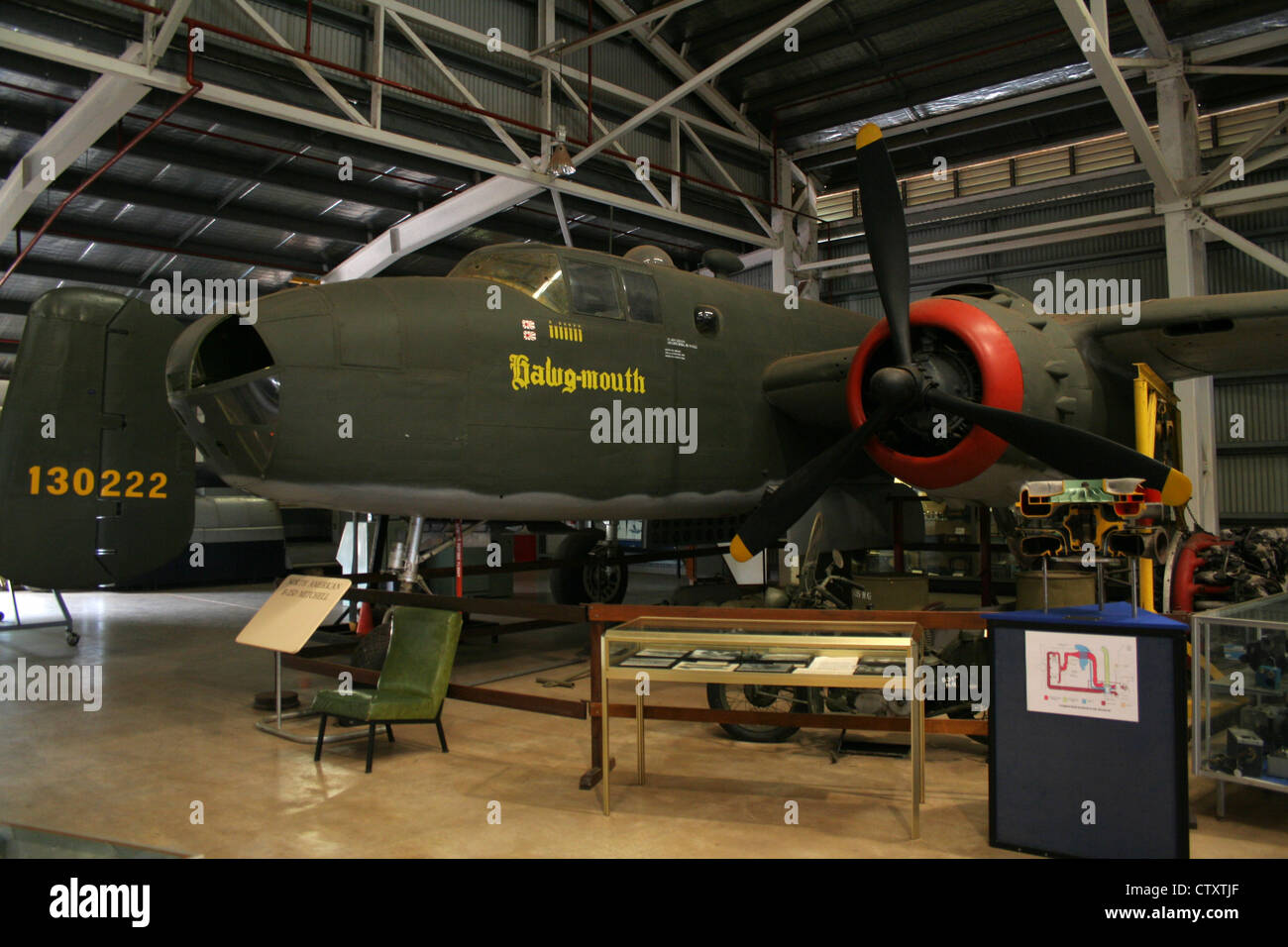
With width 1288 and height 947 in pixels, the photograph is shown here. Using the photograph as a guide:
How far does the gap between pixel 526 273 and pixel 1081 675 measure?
5214 millimetres

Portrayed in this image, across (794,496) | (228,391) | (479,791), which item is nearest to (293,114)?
(228,391)

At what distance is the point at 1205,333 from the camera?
705 centimetres

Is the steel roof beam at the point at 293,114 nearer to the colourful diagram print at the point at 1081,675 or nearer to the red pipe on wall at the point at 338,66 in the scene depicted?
the red pipe on wall at the point at 338,66

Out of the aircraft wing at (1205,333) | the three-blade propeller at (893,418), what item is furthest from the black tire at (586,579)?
the aircraft wing at (1205,333)

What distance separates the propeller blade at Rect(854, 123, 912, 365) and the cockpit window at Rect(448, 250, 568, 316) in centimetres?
260

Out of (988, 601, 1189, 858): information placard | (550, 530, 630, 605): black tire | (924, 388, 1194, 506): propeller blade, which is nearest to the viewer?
(988, 601, 1189, 858): information placard

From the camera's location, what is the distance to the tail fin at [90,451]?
8359 mm

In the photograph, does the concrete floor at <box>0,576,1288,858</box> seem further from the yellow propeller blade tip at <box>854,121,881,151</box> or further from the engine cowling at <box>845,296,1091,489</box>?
the yellow propeller blade tip at <box>854,121,881,151</box>

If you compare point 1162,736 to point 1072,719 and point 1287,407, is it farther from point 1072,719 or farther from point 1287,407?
point 1287,407

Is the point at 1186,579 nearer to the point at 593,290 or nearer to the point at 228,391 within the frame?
the point at 593,290

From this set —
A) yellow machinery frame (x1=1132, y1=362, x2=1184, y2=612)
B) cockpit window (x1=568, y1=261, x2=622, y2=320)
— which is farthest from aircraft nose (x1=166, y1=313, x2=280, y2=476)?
yellow machinery frame (x1=1132, y1=362, x2=1184, y2=612)

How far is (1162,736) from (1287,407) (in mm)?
15934

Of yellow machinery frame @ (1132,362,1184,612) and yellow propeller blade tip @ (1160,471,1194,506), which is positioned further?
yellow machinery frame @ (1132,362,1184,612)

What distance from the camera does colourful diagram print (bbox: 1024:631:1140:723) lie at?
393 cm
